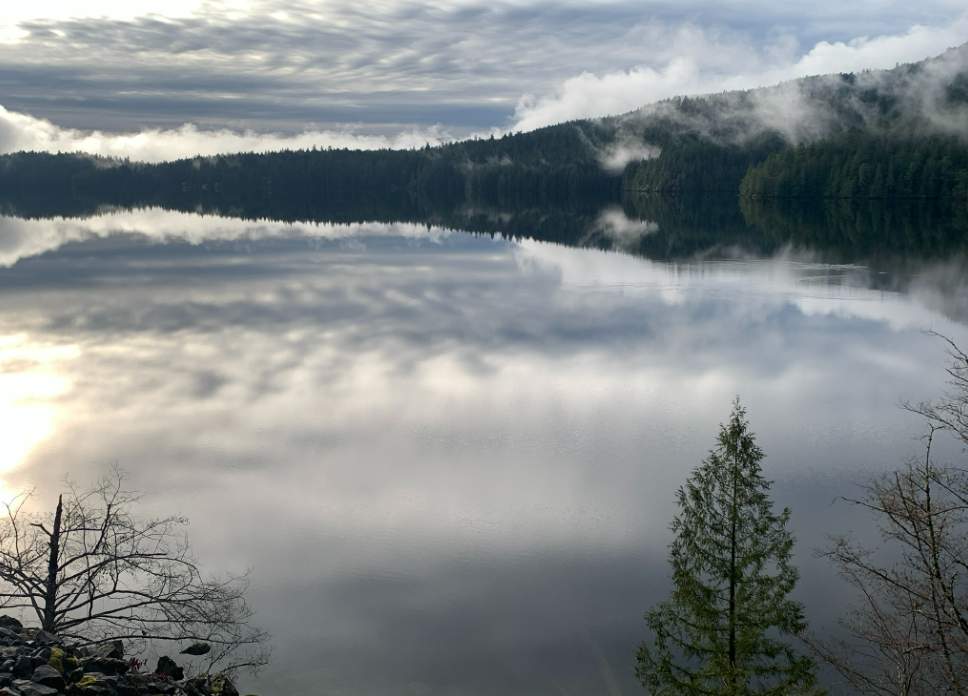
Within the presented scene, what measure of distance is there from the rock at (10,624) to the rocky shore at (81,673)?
0.17ft

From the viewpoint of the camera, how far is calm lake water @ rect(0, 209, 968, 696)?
1581 cm

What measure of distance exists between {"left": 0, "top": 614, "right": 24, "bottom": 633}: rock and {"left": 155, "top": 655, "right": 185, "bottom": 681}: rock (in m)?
2.62

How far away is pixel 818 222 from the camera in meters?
104

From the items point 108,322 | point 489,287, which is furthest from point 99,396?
point 489,287

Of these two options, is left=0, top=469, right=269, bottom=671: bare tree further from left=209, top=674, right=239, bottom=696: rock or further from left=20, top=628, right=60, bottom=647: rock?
left=209, top=674, right=239, bottom=696: rock

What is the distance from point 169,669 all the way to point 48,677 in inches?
84.0

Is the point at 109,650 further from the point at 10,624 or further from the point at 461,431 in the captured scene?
the point at 461,431

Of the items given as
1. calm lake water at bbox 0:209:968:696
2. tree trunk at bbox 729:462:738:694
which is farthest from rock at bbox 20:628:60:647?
tree trunk at bbox 729:462:738:694

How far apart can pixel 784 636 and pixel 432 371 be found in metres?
20.6

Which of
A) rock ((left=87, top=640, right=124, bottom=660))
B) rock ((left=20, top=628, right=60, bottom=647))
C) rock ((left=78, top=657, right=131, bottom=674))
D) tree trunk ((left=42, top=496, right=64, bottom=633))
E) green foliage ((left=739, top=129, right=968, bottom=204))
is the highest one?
green foliage ((left=739, top=129, right=968, bottom=204))

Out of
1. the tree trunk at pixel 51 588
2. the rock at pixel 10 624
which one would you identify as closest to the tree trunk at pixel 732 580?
the tree trunk at pixel 51 588

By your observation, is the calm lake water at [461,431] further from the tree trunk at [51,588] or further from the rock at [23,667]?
the tree trunk at [51,588]

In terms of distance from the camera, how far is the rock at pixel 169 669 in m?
14.3

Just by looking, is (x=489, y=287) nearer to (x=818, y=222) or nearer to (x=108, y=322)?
(x=108, y=322)
